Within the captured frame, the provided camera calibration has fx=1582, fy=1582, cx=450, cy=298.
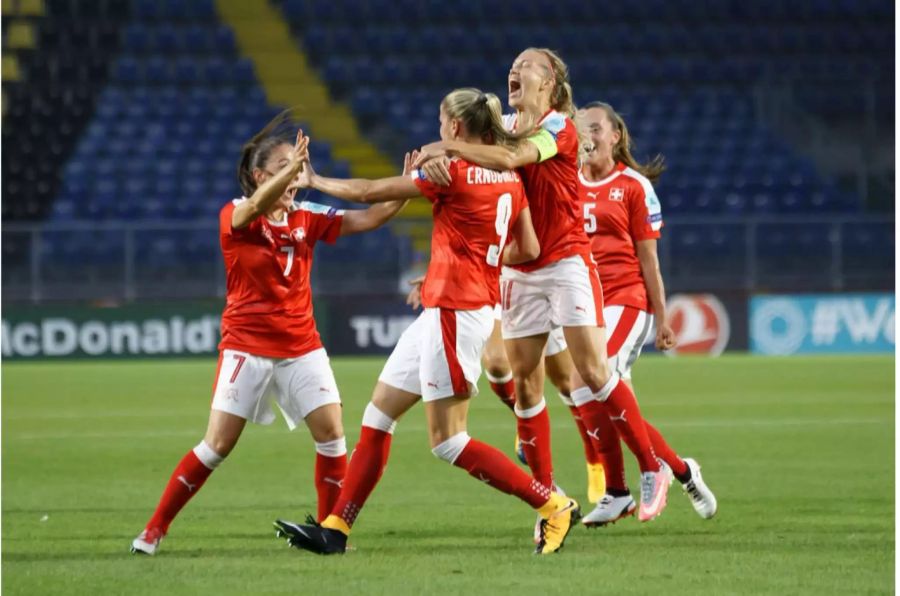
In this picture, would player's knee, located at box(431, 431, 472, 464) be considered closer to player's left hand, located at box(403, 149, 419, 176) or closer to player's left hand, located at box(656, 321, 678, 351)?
player's left hand, located at box(403, 149, 419, 176)

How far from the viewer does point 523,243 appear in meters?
6.60

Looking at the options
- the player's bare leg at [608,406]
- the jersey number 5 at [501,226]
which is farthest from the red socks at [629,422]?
the jersey number 5 at [501,226]

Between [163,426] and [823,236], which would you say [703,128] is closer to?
[823,236]

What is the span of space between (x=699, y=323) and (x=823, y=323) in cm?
171

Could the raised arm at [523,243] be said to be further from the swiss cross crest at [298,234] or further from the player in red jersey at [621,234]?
the player in red jersey at [621,234]

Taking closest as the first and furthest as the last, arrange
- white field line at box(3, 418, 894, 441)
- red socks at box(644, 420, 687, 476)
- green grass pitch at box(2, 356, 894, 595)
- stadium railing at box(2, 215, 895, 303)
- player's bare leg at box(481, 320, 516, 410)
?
green grass pitch at box(2, 356, 894, 595) < red socks at box(644, 420, 687, 476) < player's bare leg at box(481, 320, 516, 410) < white field line at box(3, 418, 894, 441) < stadium railing at box(2, 215, 895, 303)

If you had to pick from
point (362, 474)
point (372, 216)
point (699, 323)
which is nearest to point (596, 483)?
point (362, 474)

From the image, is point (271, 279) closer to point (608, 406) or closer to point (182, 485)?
point (182, 485)

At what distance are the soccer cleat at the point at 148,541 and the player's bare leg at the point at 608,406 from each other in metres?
1.91

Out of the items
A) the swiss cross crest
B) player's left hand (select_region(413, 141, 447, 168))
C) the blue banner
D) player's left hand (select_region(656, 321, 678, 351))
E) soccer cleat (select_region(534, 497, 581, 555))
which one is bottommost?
the blue banner

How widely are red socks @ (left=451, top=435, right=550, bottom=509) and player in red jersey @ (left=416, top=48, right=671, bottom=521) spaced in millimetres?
802

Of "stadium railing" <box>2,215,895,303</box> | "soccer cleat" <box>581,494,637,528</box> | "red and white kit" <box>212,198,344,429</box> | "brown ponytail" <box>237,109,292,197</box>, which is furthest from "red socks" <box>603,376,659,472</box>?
"stadium railing" <box>2,215,895,303</box>

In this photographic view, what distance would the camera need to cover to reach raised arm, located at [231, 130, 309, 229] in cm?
587

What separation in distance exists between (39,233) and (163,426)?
8571 millimetres
